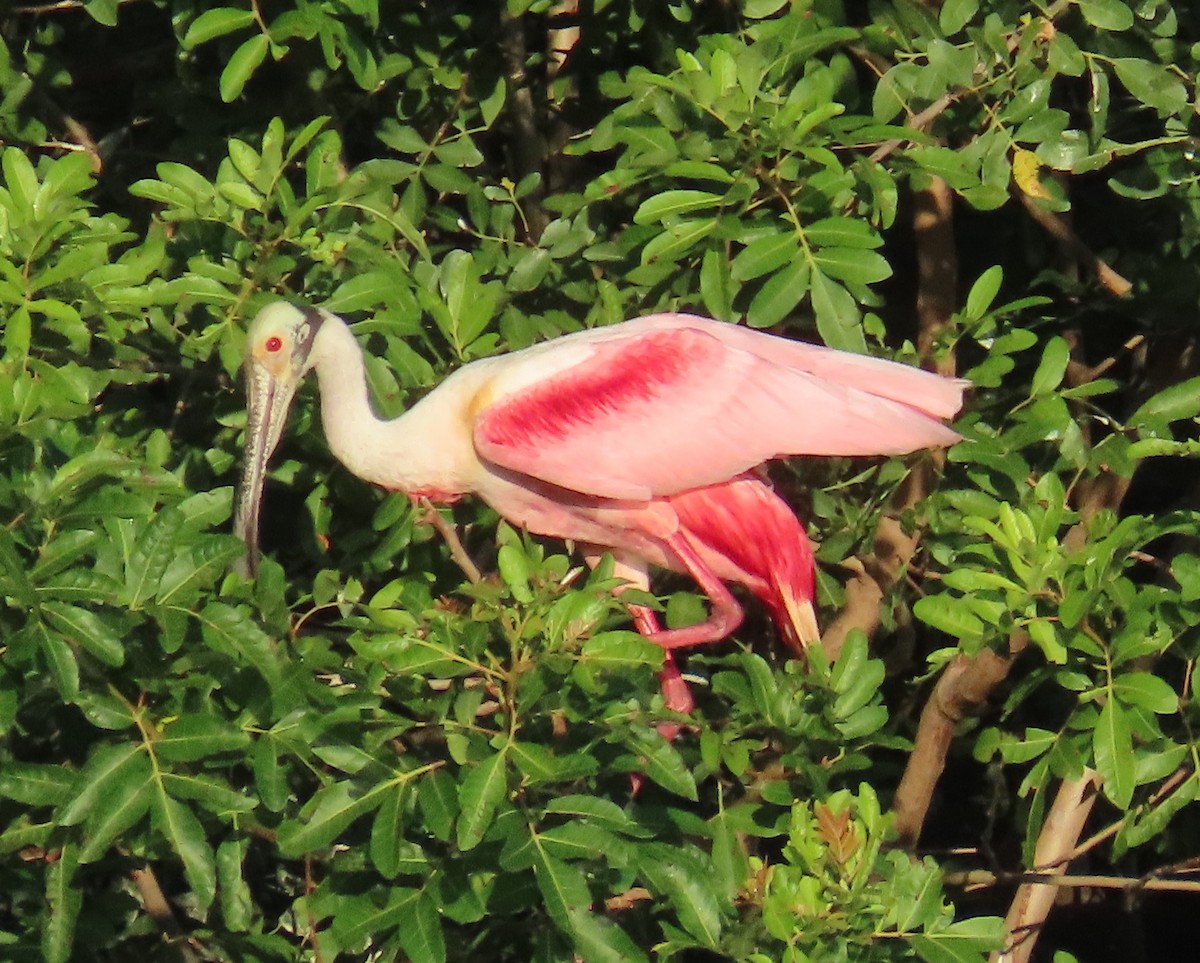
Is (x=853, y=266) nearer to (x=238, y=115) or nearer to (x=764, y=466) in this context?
(x=764, y=466)

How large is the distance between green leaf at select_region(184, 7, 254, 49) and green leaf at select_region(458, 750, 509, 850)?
1.68 m

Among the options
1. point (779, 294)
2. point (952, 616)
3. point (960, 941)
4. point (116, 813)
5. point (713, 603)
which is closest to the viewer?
point (116, 813)

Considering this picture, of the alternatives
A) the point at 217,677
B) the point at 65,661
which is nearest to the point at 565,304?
the point at 217,677

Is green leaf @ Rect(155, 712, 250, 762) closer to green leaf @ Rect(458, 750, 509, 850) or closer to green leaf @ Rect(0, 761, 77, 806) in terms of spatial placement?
green leaf @ Rect(0, 761, 77, 806)

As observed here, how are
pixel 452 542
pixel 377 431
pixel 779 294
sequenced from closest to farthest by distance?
pixel 779 294, pixel 452 542, pixel 377 431

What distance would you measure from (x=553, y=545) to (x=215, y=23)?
5.09 feet

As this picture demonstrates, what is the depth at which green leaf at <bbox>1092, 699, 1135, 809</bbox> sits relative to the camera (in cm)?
329

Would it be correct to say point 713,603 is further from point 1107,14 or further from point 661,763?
point 1107,14

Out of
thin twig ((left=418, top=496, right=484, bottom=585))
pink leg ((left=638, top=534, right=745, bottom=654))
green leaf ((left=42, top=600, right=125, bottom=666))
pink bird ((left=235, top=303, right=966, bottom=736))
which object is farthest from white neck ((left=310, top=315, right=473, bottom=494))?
green leaf ((left=42, top=600, right=125, bottom=666))

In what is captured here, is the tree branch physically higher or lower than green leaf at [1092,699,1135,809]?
lower

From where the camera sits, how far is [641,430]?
4.50 metres

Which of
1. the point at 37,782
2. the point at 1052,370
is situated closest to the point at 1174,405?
the point at 1052,370

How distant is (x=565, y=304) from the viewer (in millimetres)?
4547

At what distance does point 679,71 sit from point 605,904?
1.62 metres
